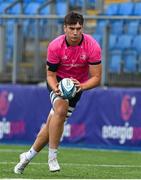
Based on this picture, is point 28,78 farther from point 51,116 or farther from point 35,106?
point 51,116

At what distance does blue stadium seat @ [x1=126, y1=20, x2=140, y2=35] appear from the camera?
17630 mm

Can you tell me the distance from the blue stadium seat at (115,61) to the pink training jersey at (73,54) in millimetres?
9190

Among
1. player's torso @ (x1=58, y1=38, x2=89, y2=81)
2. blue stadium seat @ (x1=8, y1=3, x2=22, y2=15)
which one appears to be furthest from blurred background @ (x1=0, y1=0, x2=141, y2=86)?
player's torso @ (x1=58, y1=38, x2=89, y2=81)

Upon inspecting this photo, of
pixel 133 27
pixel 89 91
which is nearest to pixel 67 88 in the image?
pixel 89 91

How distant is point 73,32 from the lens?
316 inches

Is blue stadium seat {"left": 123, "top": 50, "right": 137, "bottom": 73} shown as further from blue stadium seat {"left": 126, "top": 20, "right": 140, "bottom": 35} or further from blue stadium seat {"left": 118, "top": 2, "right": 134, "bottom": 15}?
blue stadium seat {"left": 118, "top": 2, "right": 134, "bottom": 15}

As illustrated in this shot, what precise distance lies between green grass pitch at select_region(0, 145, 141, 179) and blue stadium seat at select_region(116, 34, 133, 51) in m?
4.50

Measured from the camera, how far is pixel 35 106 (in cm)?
1652

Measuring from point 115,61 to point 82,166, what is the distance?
7.88m

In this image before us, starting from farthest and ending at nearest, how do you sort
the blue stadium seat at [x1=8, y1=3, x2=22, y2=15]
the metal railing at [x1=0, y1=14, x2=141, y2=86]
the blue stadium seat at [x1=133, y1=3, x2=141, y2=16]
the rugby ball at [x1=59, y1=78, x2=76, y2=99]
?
the blue stadium seat at [x1=8, y1=3, x2=22, y2=15], the blue stadium seat at [x1=133, y1=3, x2=141, y2=16], the metal railing at [x1=0, y1=14, x2=141, y2=86], the rugby ball at [x1=59, y1=78, x2=76, y2=99]

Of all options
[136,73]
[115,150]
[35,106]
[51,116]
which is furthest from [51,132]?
[136,73]

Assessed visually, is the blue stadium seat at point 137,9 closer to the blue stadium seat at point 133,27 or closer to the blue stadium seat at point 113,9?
the blue stadium seat at point 113,9

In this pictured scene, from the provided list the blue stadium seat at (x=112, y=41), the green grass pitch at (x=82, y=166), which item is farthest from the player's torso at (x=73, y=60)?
the blue stadium seat at (x=112, y=41)

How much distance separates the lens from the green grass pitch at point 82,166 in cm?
813
